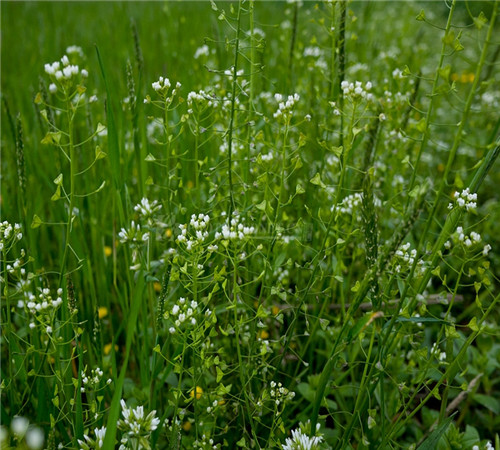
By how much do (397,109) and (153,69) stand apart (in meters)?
2.47

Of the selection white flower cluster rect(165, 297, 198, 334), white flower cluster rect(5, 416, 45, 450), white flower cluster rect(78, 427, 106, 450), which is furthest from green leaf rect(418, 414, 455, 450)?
white flower cluster rect(5, 416, 45, 450)

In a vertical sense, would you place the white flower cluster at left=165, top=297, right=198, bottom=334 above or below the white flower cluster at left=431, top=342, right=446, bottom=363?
above

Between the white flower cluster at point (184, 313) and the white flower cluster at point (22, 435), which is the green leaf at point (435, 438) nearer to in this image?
the white flower cluster at point (184, 313)

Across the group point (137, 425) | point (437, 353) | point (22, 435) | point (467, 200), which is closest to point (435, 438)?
point (437, 353)

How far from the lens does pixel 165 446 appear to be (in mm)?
1642

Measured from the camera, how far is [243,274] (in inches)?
71.6

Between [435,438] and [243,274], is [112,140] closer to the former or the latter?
[243,274]

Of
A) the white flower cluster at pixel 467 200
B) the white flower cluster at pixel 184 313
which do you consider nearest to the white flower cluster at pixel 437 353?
the white flower cluster at pixel 467 200

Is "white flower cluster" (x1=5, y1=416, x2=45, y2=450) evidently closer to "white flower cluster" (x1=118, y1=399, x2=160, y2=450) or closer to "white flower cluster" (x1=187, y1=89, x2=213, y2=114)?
"white flower cluster" (x1=118, y1=399, x2=160, y2=450)

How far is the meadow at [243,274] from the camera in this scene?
1.35 m

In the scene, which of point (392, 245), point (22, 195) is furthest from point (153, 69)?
point (392, 245)

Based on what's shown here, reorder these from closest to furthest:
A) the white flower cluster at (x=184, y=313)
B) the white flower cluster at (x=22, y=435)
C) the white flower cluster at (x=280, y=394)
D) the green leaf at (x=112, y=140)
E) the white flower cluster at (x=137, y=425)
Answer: the white flower cluster at (x=22, y=435), the white flower cluster at (x=137, y=425), the white flower cluster at (x=184, y=313), the white flower cluster at (x=280, y=394), the green leaf at (x=112, y=140)

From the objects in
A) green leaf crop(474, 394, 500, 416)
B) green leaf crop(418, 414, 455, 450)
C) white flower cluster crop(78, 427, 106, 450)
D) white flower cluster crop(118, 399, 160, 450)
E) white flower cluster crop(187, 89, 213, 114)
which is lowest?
green leaf crop(474, 394, 500, 416)

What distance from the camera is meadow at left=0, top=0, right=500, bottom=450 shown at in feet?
4.42
